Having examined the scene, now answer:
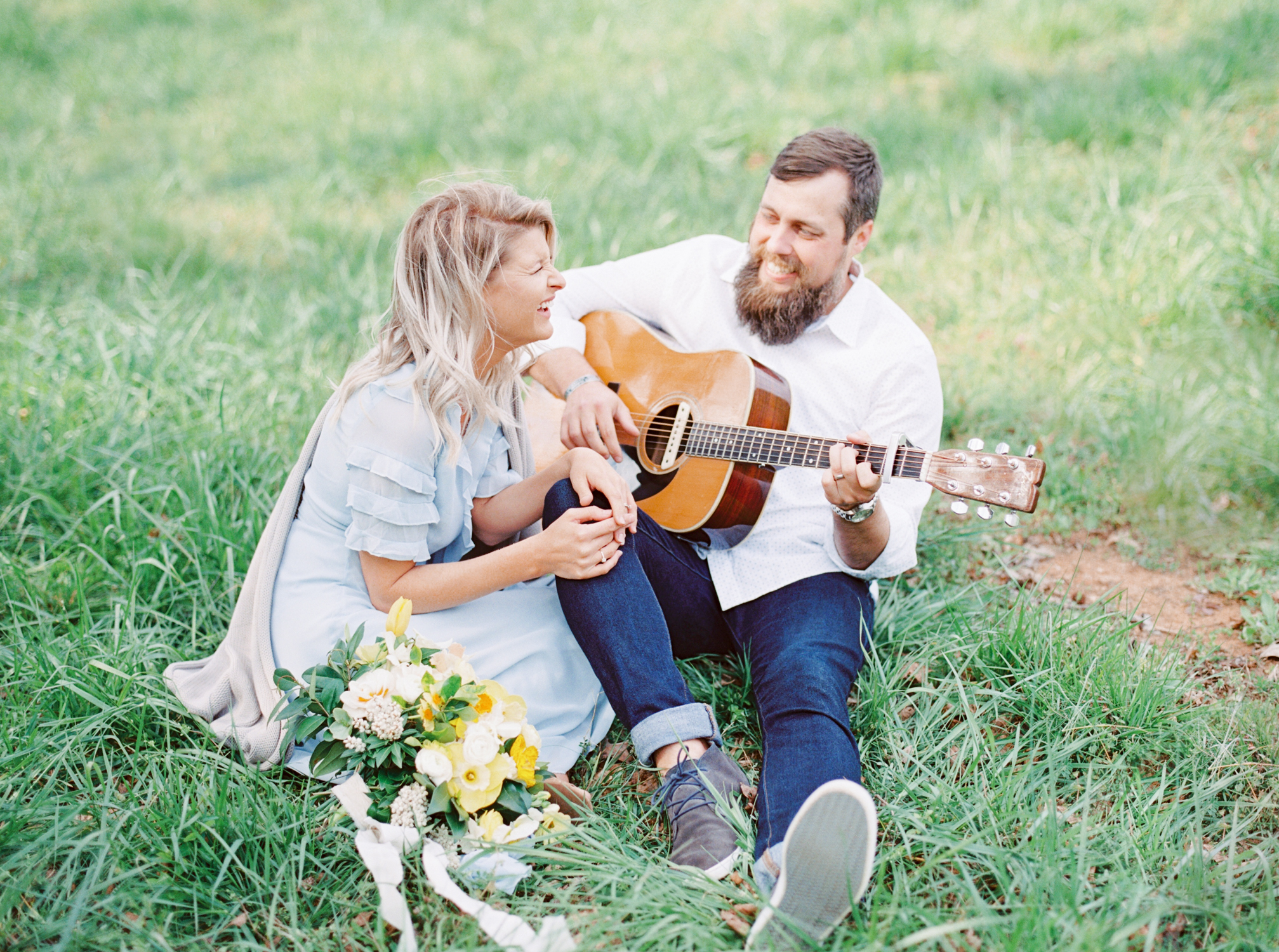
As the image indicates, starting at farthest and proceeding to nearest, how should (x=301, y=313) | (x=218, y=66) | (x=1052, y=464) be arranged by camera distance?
(x=218, y=66)
(x=301, y=313)
(x=1052, y=464)

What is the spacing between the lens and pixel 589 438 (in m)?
2.79

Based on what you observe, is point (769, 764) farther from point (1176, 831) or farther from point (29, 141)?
point (29, 141)

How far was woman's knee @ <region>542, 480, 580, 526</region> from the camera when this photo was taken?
2502 mm

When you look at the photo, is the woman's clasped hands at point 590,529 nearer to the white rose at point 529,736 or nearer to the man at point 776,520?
the man at point 776,520

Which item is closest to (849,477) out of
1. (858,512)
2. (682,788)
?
(858,512)

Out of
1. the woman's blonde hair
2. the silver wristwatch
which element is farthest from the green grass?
the woman's blonde hair

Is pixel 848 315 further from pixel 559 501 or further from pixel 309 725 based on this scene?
pixel 309 725

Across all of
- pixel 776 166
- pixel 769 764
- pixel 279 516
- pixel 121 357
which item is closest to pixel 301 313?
pixel 121 357

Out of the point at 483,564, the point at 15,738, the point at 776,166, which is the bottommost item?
the point at 15,738

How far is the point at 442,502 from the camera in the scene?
2.41 meters

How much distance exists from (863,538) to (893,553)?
0.13m

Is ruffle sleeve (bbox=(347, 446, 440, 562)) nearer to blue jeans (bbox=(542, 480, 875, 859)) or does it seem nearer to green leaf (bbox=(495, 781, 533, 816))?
blue jeans (bbox=(542, 480, 875, 859))

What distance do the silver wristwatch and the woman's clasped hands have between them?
1.72ft

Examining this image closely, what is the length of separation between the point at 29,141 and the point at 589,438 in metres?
6.14
